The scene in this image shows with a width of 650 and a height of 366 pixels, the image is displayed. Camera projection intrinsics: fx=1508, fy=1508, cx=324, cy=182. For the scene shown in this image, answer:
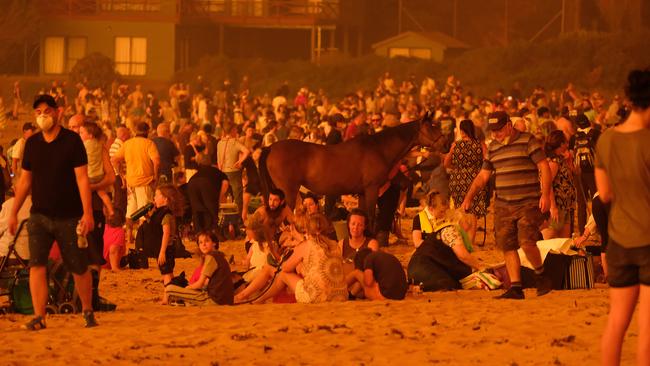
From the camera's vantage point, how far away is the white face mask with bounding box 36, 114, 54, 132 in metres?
11.2

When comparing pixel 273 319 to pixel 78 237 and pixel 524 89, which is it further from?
pixel 524 89

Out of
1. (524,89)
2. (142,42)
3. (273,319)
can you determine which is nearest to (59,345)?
(273,319)

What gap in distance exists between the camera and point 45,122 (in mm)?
11266

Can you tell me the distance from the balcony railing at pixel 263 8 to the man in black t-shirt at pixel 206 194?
50.5 metres

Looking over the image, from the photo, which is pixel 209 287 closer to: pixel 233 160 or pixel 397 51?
pixel 233 160

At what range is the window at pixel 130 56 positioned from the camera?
68125mm

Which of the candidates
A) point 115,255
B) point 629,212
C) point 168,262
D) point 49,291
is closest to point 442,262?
point 168,262

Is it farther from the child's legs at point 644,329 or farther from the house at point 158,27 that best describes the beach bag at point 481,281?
the house at point 158,27

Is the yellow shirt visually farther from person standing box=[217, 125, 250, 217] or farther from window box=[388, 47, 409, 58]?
window box=[388, 47, 409, 58]

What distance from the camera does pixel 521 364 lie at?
1049 centimetres

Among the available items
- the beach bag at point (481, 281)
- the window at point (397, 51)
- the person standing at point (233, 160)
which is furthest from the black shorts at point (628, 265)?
the window at point (397, 51)

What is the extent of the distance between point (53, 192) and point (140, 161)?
321 inches

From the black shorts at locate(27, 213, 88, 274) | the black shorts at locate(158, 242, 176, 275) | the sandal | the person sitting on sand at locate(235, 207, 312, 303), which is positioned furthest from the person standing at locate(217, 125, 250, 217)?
the black shorts at locate(27, 213, 88, 274)

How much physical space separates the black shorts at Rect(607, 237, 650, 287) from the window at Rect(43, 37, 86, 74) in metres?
60.7
